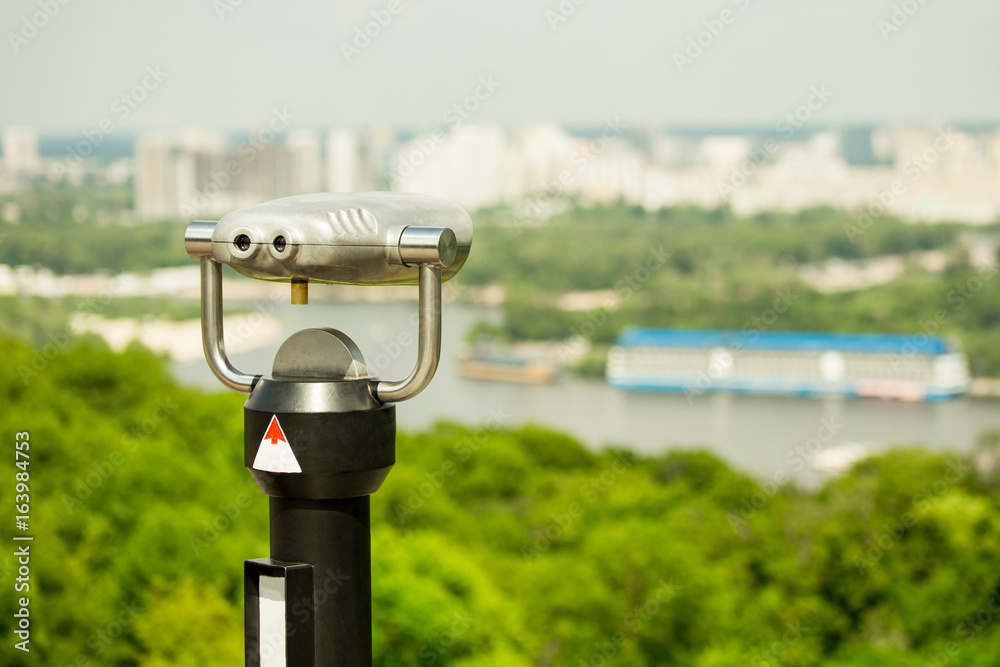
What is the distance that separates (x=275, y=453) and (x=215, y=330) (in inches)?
7.6

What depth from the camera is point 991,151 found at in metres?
54.2

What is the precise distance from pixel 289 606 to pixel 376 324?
118 ft

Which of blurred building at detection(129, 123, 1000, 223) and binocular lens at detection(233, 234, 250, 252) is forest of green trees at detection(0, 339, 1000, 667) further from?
blurred building at detection(129, 123, 1000, 223)

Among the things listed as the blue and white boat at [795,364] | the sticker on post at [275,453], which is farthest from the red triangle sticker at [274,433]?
the blue and white boat at [795,364]

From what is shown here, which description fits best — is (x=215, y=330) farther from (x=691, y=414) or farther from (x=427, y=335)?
(x=691, y=414)

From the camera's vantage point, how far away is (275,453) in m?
1.24

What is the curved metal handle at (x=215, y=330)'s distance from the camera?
1.31 m

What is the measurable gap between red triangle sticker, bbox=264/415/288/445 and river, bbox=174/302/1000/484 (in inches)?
1425

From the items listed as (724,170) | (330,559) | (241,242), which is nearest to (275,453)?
(330,559)

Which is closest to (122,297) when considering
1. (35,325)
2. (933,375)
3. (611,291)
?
(35,325)

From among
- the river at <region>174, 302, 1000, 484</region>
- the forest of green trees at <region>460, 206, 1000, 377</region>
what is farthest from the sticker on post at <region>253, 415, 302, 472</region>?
the forest of green trees at <region>460, 206, 1000, 377</region>

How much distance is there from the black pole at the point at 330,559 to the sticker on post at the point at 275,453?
1.9 inches

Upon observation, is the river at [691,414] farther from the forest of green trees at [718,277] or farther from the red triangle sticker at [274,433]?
the red triangle sticker at [274,433]

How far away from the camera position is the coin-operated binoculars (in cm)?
123
